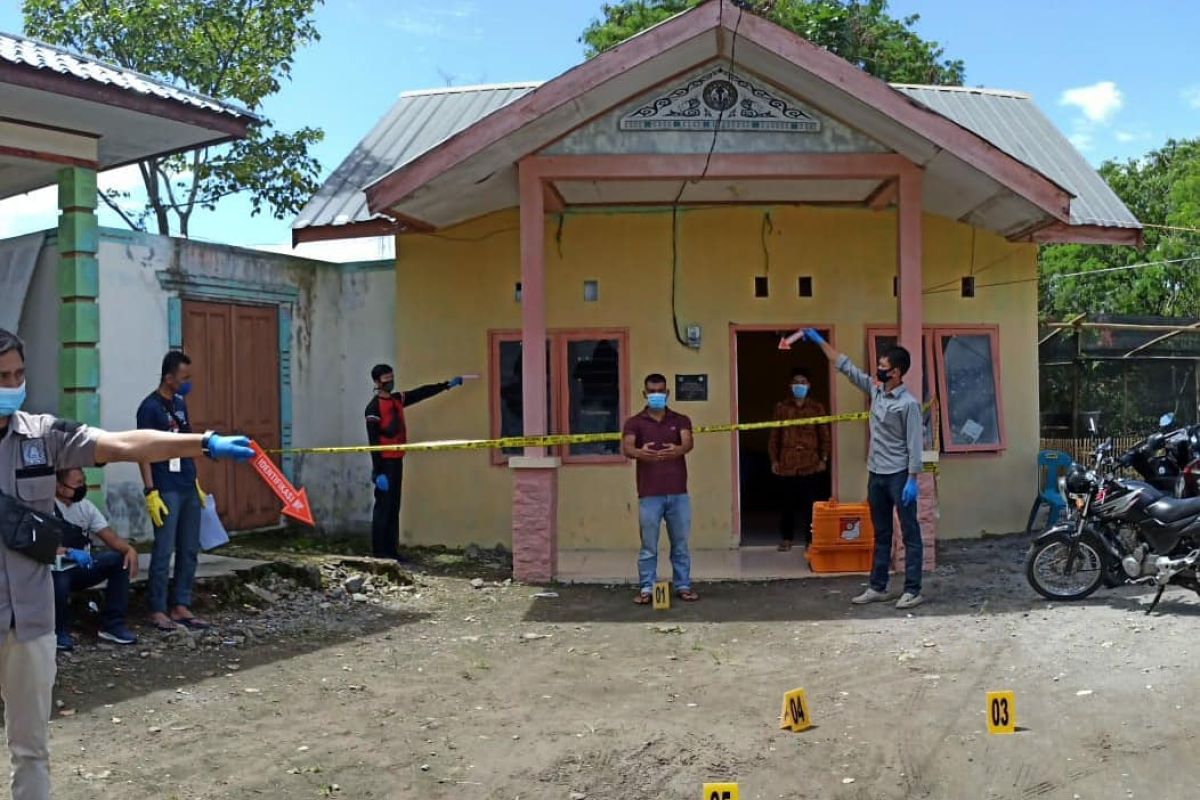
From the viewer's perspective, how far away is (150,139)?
866 cm

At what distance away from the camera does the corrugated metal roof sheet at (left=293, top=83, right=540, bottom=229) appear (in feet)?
36.5

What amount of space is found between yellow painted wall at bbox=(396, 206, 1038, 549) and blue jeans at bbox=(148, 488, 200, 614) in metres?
3.90

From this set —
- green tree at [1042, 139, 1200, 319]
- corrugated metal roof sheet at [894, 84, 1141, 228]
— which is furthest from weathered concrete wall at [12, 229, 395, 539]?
green tree at [1042, 139, 1200, 319]

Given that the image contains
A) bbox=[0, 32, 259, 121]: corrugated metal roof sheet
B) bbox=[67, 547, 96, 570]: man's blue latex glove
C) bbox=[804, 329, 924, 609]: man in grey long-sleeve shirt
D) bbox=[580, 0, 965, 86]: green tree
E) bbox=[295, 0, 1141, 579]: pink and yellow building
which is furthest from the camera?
bbox=[580, 0, 965, 86]: green tree

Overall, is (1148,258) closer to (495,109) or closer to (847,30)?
(847,30)

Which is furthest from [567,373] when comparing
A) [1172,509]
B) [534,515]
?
[1172,509]

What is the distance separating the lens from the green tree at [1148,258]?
21.2 metres

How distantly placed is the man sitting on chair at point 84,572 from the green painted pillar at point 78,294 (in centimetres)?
167

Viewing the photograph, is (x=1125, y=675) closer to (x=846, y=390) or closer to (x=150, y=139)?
(x=846, y=390)

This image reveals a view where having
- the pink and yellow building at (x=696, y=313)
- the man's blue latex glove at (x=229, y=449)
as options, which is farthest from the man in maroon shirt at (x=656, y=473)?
the man's blue latex glove at (x=229, y=449)

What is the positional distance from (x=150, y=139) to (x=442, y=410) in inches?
151

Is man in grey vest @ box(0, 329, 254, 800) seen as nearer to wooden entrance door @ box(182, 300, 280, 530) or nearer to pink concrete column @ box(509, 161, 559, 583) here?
pink concrete column @ box(509, 161, 559, 583)

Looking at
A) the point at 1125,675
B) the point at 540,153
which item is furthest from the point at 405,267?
the point at 1125,675

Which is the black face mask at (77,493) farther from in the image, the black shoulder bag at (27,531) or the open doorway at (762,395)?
the open doorway at (762,395)
